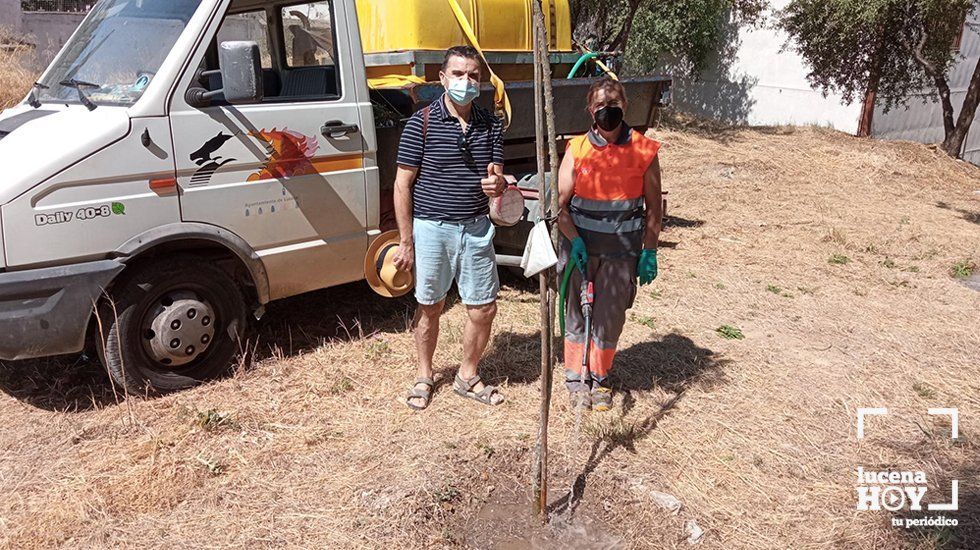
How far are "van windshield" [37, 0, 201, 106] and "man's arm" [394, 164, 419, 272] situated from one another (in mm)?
1494

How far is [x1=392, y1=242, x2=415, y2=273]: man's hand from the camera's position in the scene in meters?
4.04

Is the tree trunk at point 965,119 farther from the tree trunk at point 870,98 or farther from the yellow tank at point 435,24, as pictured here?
the yellow tank at point 435,24

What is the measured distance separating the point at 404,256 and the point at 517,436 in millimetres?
1133

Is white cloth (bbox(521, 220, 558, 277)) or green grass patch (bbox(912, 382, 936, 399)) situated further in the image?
green grass patch (bbox(912, 382, 936, 399))

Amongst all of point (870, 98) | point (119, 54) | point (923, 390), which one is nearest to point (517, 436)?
point (923, 390)

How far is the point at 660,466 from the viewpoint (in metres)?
3.81

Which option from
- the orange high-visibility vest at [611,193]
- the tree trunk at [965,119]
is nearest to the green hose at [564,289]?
the orange high-visibility vest at [611,193]

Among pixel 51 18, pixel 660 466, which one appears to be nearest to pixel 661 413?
pixel 660 466

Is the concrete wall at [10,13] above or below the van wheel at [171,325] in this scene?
above

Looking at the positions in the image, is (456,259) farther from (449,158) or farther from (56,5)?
(56,5)

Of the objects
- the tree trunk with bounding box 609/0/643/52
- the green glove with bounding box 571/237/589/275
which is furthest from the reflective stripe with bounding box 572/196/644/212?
the tree trunk with bounding box 609/0/643/52

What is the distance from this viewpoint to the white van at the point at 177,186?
12.5ft

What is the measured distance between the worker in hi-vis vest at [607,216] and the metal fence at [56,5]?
44.7 feet

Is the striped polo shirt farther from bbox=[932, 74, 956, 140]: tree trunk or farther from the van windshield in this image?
bbox=[932, 74, 956, 140]: tree trunk
